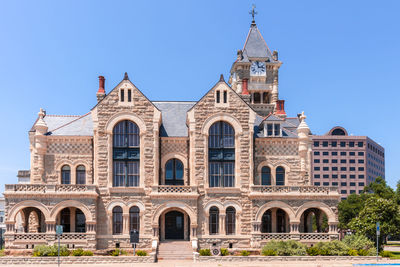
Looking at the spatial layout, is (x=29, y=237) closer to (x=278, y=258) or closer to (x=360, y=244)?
(x=278, y=258)

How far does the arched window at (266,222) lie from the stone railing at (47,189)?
1644 centimetres

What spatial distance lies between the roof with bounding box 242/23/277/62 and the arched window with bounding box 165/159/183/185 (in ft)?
75.3

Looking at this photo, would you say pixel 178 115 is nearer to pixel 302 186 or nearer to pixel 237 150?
pixel 237 150

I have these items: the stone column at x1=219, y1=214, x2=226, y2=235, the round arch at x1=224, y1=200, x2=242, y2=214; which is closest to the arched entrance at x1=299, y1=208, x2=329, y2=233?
the round arch at x1=224, y1=200, x2=242, y2=214

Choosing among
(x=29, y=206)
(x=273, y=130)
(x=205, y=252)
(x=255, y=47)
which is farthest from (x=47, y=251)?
(x=255, y=47)

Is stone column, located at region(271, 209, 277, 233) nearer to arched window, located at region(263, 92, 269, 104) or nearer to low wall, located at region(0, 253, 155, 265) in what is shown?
low wall, located at region(0, 253, 155, 265)

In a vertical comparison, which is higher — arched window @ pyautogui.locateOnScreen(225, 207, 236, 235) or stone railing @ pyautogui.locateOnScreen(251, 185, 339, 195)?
stone railing @ pyautogui.locateOnScreen(251, 185, 339, 195)

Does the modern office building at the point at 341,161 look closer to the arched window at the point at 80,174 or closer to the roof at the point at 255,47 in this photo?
the roof at the point at 255,47

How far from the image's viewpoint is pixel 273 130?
2149 inches

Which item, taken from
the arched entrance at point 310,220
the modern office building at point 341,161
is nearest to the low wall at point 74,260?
the arched entrance at point 310,220

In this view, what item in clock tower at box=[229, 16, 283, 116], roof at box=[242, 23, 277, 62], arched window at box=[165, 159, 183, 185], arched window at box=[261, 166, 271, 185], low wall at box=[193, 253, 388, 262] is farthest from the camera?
roof at box=[242, 23, 277, 62]

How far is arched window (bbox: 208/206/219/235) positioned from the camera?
5131 cm

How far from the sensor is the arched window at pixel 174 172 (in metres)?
53.5

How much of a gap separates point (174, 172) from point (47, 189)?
484 inches
